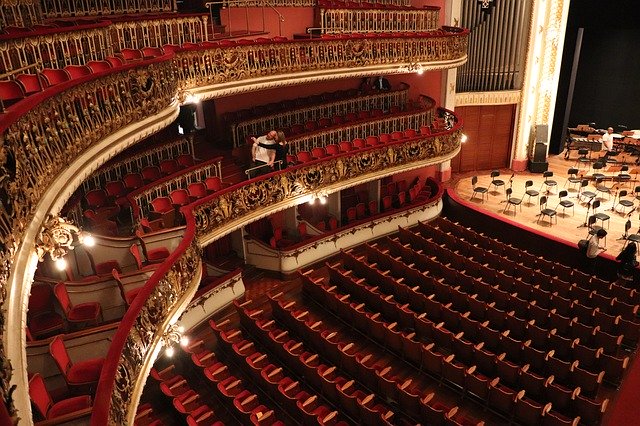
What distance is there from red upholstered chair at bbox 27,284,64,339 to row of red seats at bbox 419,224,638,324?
7873mm

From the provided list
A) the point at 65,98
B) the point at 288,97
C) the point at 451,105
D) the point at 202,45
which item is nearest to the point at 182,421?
the point at 65,98

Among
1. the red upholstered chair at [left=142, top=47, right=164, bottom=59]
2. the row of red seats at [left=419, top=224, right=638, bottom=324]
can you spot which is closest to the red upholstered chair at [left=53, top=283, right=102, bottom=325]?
the red upholstered chair at [left=142, top=47, right=164, bottom=59]

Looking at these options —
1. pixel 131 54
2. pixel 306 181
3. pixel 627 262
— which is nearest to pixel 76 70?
pixel 131 54

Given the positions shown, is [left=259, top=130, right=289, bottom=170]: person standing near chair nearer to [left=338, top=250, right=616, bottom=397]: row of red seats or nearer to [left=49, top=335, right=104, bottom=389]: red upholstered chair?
[left=338, top=250, right=616, bottom=397]: row of red seats

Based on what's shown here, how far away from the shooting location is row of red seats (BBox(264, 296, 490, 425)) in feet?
22.8

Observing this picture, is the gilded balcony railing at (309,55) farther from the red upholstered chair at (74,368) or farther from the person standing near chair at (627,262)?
the person standing near chair at (627,262)

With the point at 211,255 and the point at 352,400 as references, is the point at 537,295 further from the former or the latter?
the point at 211,255

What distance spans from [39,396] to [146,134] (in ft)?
11.7

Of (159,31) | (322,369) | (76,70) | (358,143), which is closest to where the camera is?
(76,70)

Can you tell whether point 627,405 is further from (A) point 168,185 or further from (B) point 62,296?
(A) point 168,185

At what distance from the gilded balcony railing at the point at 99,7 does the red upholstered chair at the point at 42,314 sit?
17.8 ft

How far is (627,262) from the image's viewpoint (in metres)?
10.0

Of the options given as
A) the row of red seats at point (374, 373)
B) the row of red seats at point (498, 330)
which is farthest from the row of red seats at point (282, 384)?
the row of red seats at point (498, 330)

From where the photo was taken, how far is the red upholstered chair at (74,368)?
4508 millimetres
